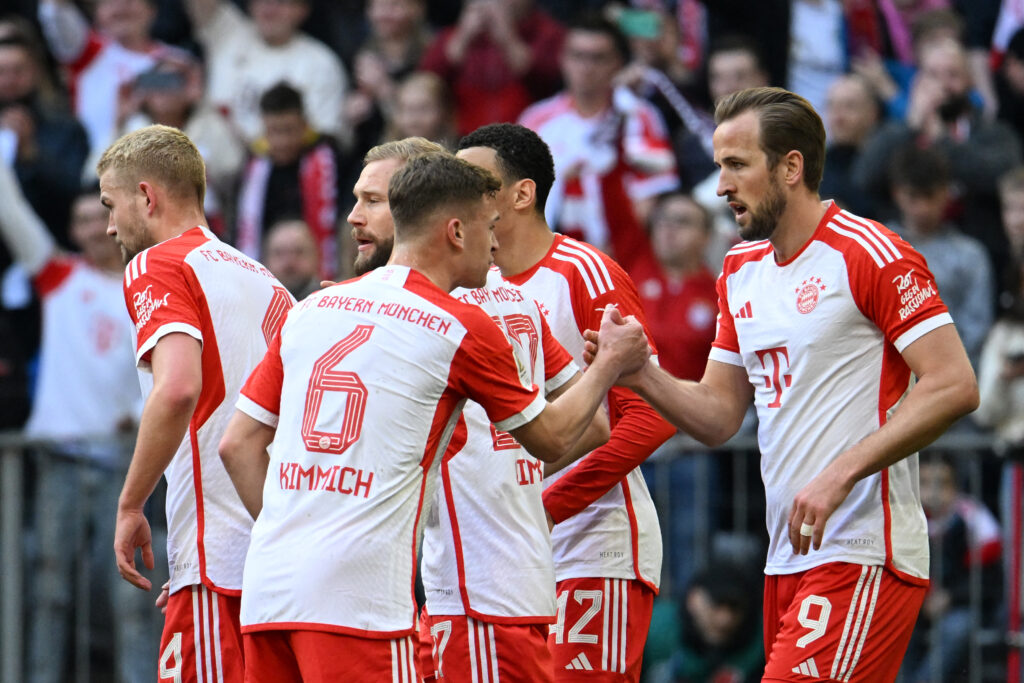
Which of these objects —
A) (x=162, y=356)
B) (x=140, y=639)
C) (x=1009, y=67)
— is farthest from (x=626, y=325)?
(x=1009, y=67)

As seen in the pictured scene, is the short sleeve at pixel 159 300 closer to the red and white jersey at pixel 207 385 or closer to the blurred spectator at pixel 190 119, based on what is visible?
the red and white jersey at pixel 207 385

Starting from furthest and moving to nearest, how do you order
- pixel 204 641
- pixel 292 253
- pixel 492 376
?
pixel 292 253, pixel 204 641, pixel 492 376

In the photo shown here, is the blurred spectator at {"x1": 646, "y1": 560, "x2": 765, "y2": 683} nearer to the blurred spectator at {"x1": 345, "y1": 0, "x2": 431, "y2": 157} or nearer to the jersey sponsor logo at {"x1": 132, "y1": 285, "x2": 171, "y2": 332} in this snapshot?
the jersey sponsor logo at {"x1": 132, "y1": 285, "x2": 171, "y2": 332}

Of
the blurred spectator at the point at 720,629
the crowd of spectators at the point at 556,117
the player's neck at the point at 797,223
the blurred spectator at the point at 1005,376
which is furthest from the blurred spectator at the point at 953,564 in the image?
the player's neck at the point at 797,223

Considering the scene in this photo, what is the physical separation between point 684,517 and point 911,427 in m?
4.31

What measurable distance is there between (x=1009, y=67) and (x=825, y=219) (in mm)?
6596

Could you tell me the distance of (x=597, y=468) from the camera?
6078 millimetres

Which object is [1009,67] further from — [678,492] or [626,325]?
[626,325]

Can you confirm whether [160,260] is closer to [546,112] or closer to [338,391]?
[338,391]

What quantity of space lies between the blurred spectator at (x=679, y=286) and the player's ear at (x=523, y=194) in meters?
3.87

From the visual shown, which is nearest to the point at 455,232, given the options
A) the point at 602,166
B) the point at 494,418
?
the point at 494,418

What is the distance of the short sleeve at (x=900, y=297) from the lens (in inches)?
215

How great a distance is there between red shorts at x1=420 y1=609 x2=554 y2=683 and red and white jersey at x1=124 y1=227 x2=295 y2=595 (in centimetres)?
86

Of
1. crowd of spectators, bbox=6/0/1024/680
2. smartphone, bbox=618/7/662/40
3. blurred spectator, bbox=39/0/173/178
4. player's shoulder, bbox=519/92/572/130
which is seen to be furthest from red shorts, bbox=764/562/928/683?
blurred spectator, bbox=39/0/173/178
